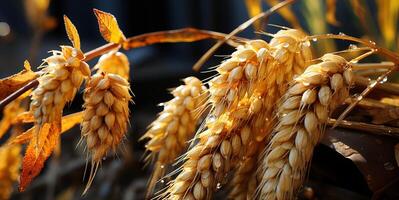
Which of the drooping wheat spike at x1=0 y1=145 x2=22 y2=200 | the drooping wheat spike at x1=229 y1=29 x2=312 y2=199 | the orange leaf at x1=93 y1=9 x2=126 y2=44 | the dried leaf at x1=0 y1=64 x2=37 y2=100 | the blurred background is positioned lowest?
the blurred background

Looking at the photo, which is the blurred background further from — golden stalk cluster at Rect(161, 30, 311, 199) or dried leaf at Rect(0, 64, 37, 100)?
golden stalk cluster at Rect(161, 30, 311, 199)

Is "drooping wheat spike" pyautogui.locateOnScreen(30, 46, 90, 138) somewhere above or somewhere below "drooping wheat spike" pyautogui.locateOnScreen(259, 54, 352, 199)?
above

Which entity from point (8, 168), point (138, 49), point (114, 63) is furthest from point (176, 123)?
point (138, 49)

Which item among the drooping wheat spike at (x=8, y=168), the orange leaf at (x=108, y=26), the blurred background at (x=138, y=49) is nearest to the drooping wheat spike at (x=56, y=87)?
the orange leaf at (x=108, y=26)

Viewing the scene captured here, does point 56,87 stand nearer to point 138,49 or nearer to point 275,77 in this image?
point 275,77

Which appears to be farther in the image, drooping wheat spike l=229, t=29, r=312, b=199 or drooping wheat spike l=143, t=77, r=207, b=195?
drooping wheat spike l=143, t=77, r=207, b=195

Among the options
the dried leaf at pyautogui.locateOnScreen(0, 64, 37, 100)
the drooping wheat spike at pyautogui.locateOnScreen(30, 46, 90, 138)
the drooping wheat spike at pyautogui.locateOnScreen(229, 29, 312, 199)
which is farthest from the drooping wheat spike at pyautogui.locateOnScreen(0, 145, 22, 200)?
the drooping wheat spike at pyautogui.locateOnScreen(229, 29, 312, 199)

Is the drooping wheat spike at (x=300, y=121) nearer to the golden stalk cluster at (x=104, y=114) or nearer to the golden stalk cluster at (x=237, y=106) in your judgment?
the golden stalk cluster at (x=237, y=106)
